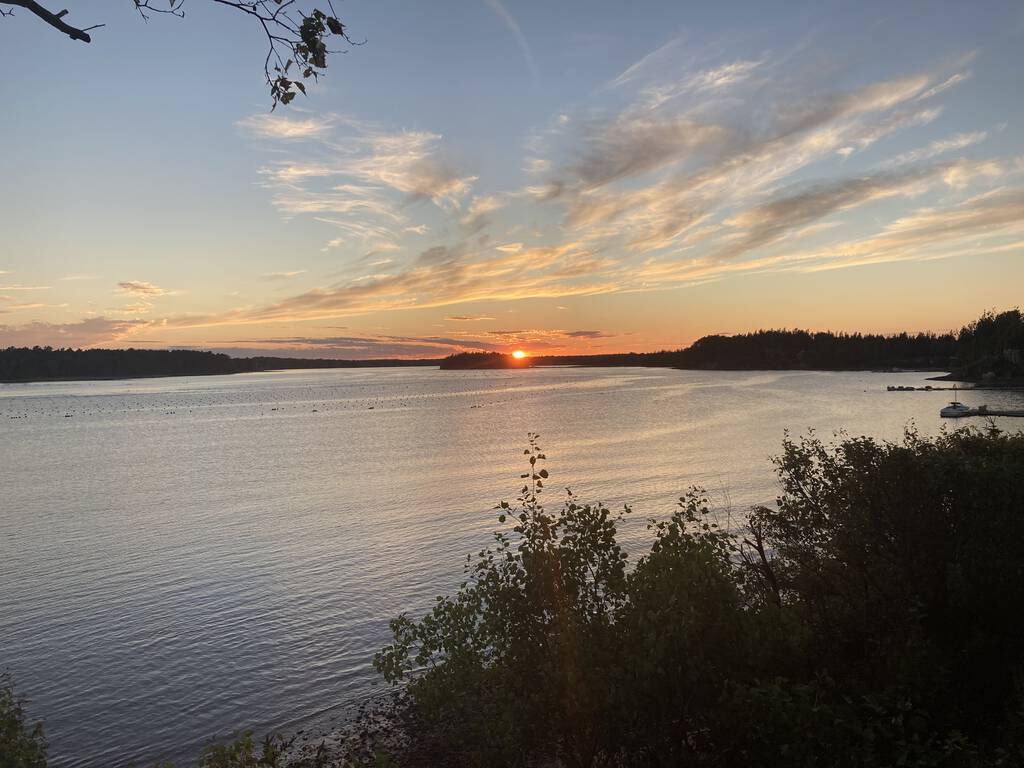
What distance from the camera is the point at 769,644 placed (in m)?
14.0

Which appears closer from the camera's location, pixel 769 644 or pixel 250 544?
pixel 769 644

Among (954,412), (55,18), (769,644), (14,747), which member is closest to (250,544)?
(14,747)

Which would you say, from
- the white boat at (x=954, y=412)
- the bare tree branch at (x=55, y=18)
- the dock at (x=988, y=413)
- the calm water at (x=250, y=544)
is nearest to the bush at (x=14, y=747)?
the calm water at (x=250, y=544)

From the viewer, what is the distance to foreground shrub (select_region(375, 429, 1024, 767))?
12.5m

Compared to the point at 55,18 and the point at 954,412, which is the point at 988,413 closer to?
the point at 954,412

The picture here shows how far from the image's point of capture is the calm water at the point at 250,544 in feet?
81.5

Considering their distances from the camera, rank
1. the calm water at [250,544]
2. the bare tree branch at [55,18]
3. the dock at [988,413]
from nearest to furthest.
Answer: the bare tree branch at [55,18], the calm water at [250,544], the dock at [988,413]

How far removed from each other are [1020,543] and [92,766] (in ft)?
89.0

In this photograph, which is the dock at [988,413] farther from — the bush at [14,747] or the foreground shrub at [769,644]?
the bush at [14,747]

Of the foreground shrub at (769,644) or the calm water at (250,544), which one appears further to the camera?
the calm water at (250,544)

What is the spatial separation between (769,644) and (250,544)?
136 ft

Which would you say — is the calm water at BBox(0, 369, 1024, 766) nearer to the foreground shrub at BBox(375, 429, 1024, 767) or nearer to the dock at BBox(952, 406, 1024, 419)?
the dock at BBox(952, 406, 1024, 419)

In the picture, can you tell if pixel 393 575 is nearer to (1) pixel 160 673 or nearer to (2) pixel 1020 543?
(1) pixel 160 673

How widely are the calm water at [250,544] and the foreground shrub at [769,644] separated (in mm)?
11381
